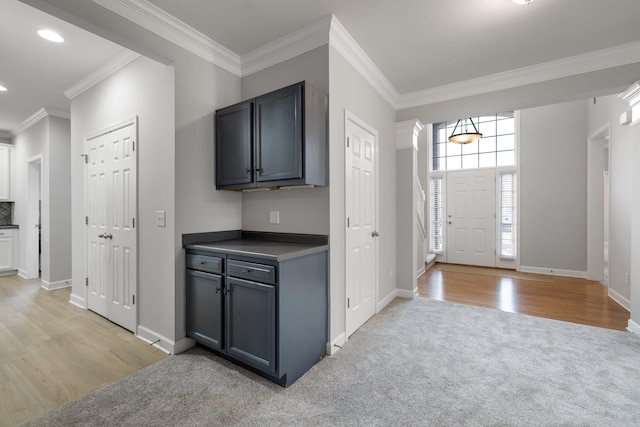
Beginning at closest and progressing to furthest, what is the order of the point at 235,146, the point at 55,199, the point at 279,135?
1. the point at 279,135
2. the point at 235,146
3. the point at 55,199

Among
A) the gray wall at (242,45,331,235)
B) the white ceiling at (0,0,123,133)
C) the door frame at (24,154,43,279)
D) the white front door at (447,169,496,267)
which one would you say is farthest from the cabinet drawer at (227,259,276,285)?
the white front door at (447,169,496,267)

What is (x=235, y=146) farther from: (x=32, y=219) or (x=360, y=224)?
(x=32, y=219)

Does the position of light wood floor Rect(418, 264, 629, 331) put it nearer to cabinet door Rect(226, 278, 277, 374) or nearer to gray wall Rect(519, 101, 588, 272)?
gray wall Rect(519, 101, 588, 272)

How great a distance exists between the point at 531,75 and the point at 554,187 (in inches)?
123

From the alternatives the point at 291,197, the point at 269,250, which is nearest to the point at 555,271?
the point at 291,197

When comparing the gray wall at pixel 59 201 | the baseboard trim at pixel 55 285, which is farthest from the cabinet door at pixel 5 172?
the baseboard trim at pixel 55 285

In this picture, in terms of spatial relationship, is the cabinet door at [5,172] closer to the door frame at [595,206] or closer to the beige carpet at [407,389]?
the beige carpet at [407,389]

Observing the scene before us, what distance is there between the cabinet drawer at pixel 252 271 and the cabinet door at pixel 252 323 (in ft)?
0.13

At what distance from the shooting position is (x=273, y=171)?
7.74ft

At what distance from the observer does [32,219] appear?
197 inches

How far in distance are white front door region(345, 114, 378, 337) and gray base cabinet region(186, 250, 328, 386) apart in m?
0.48

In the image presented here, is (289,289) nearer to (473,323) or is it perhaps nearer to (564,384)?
(564,384)

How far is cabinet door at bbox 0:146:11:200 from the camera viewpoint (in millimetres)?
5391

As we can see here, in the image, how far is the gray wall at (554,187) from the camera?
16.8 ft
